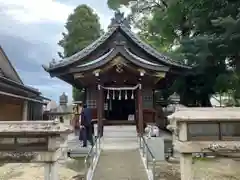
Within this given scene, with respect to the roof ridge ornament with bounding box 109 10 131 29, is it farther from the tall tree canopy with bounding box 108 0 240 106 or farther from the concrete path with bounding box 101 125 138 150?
the concrete path with bounding box 101 125 138 150

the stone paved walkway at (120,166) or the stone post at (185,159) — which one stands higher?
the stone post at (185,159)

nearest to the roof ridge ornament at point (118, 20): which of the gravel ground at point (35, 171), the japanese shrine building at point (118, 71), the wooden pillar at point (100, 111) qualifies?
the japanese shrine building at point (118, 71)

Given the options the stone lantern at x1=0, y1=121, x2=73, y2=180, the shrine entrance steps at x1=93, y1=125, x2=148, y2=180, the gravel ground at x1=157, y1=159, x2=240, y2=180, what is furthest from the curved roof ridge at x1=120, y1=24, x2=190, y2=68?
the stone lantern at x1=0, y1=121, x2=73, y2=180

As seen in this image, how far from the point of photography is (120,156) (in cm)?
1161

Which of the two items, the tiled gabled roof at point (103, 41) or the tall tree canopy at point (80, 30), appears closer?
the tiled gabled roof at point (103, 41)

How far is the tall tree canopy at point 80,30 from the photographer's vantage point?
28484 millimetres

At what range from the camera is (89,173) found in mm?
8773

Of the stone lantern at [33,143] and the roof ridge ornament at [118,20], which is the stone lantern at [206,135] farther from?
the roof ridge ornament at [118,20]

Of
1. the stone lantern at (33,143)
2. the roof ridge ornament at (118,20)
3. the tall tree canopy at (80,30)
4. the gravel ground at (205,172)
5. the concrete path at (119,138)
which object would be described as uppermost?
the tall tree canopy at (80,30)

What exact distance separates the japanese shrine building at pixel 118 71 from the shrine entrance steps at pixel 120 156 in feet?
2.69

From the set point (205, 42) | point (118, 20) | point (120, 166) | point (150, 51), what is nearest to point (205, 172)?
point (120, 166)

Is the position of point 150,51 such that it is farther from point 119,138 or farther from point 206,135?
point 206,135

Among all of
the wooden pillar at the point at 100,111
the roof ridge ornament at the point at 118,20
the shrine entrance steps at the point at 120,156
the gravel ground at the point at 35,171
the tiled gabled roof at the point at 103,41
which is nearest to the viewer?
the shrine entrance steps at the point at 120,156

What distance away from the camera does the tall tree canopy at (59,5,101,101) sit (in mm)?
28484
